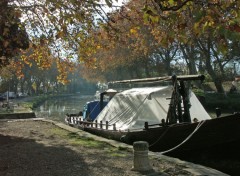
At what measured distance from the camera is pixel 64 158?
30.5 feet

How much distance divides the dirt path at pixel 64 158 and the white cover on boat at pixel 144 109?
2140 mm

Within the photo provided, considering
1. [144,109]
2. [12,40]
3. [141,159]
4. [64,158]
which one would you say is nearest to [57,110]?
[12,40]

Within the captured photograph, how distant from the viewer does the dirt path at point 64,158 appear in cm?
782

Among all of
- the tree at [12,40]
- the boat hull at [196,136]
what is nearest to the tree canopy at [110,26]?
the tree at [12,40]

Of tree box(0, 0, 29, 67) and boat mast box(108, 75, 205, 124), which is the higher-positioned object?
tree box(0, 0, 29, 67)

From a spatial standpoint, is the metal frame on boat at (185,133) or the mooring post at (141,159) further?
the metal frame on boat at (185,133)

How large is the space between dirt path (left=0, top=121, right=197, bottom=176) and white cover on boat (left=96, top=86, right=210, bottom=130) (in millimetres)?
2140

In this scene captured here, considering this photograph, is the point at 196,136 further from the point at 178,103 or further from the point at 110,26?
the point at 110,26

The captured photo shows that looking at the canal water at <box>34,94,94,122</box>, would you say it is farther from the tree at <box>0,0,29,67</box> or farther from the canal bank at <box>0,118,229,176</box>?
the canal bank at <box>0,118,229,176</box>

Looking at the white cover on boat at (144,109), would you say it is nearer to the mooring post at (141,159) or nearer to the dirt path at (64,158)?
the dirt path at (64,158)

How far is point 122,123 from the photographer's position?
47.1 ft

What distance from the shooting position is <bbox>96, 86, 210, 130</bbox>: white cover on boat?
1377 cm

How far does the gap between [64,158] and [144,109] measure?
17.7ft

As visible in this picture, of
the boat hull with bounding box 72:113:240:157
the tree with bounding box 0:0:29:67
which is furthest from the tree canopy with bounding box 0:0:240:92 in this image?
the boat hull with bounding box 72:113:240:157
